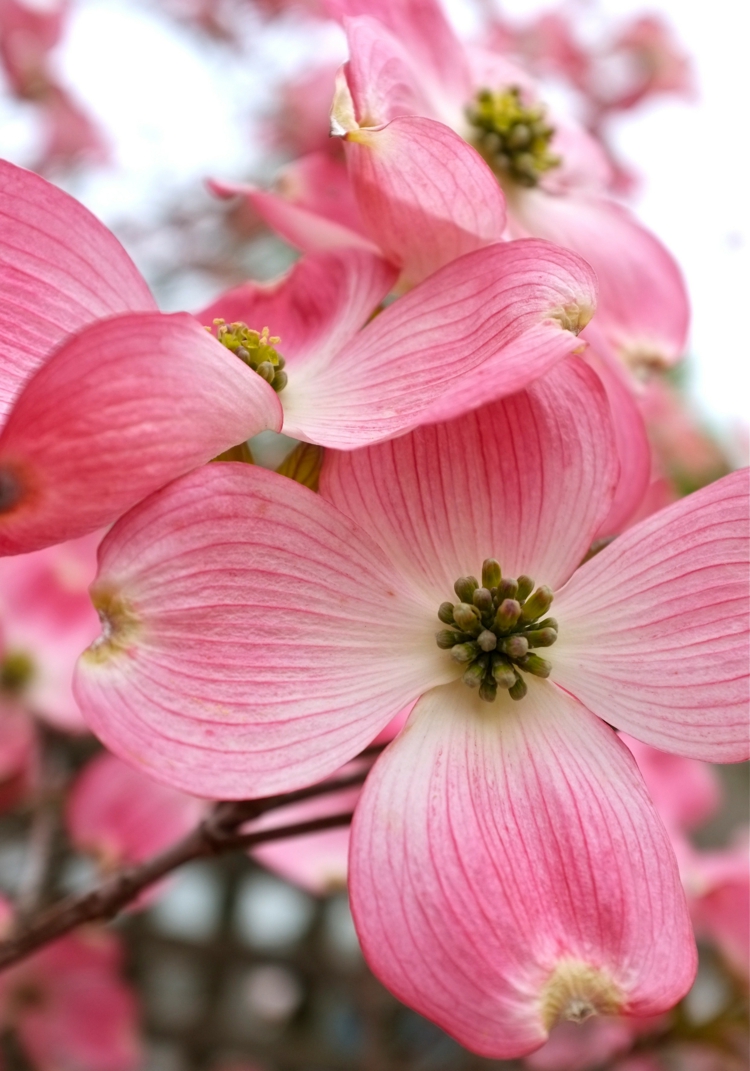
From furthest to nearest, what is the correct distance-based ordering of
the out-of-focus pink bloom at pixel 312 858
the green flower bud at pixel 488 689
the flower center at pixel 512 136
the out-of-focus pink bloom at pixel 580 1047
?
the out-of-focus pink bloom at pixel 580 1047
the out-of-focus pink bloom at pixel 312 858
the flower center at pixel 512 136
the green flower bud at pixel 488 689

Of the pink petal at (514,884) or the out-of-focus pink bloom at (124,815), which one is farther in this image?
the out-of-focus pink bloom at (124,815)

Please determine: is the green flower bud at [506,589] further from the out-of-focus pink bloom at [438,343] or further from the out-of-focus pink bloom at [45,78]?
the out-of-focus pink bloom at [45,78]

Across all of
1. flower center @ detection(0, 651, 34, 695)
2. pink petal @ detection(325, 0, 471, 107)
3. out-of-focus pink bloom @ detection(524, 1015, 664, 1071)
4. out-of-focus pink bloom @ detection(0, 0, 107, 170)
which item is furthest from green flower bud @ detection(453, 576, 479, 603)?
out-of-focus pink bloom @ detection(0, 0, 107, 170)

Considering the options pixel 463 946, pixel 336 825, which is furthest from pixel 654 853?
pixel 336 825

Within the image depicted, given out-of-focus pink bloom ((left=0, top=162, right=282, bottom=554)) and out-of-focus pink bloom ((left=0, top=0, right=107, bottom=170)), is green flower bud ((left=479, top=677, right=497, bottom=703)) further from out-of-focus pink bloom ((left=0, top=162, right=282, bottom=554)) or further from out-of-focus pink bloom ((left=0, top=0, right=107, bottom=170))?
out-of-focus pink bloom ((left=0, top=0, right=107, bottom=170))

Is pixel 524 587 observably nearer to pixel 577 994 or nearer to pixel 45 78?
pixel 577 994

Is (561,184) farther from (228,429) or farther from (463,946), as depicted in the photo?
(463,946)

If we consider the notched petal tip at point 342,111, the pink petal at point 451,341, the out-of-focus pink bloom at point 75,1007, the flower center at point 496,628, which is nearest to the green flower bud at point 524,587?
the flower center at point 496,628
